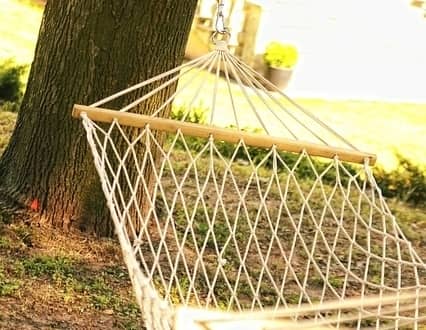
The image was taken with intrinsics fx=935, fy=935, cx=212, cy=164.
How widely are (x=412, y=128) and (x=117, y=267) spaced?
477 cm

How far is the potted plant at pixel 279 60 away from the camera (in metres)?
8.05

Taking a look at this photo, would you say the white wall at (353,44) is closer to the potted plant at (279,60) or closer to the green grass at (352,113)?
the potted plant at (279,60)

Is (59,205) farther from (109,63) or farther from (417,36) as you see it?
(417,36)

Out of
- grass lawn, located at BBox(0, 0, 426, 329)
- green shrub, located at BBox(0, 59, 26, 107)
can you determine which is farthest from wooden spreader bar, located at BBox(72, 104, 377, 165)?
green shrub, located at BBox(0, 59, 26, 107)

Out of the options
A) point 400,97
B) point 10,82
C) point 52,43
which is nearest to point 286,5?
point 400,97

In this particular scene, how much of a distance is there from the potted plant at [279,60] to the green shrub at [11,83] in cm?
326

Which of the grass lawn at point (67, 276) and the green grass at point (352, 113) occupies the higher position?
the green grass at point (352, 113)

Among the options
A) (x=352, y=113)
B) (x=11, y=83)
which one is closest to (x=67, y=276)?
(x=11, y=83)

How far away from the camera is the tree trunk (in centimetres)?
296

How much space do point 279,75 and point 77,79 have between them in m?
5.30

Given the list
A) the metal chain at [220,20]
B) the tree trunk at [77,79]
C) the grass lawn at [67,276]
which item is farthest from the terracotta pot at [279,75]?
the metal chain at [220,20]

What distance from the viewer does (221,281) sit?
118 inches

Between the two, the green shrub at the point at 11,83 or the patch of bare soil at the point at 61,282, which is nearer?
the patch of bare soil at the point at 61,282

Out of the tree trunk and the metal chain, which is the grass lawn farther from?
the metal chain
